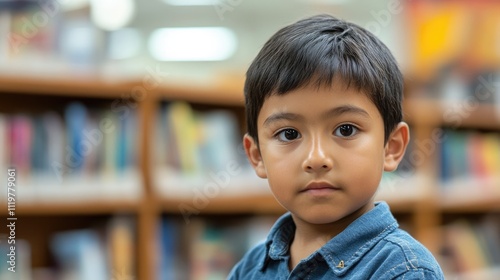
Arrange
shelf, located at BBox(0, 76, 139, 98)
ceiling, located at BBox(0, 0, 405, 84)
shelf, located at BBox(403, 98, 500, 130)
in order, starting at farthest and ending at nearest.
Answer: ceiling, located at BBox(0, 0, 405, 84), shelf, located at BBox(403, 98, 500, 130), shelf, located at BBox(0, 76, 139, 98)

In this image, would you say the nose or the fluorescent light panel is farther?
the fluorescent light panel

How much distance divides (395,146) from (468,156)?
9.21 ft

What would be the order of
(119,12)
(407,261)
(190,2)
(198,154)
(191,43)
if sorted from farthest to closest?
(191,43) < (190,2) < (119,12) < (198,154) < (407,261)

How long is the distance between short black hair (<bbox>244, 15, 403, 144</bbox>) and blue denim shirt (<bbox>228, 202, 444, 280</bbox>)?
13 cm

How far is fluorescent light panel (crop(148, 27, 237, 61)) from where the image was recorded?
Answer: 271 inches

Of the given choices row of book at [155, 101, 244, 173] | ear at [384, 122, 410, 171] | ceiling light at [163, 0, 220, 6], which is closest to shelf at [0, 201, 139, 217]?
row of book at [155, 101, 244, 173]

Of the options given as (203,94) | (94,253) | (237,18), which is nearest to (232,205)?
(203,94)

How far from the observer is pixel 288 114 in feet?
3.32

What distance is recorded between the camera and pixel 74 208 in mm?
2650

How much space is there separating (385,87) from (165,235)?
200cm

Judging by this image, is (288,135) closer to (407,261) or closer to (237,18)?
(407,261)

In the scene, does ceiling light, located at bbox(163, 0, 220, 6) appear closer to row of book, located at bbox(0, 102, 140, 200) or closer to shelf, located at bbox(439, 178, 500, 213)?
shelf, located at bbox(439, 178, 500, 213)

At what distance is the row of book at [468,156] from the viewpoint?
368cm

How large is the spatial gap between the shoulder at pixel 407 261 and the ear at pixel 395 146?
0.48ft
